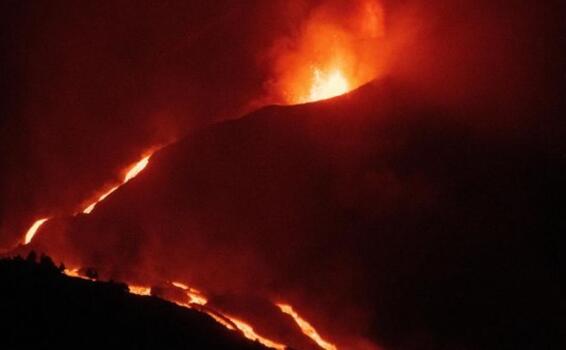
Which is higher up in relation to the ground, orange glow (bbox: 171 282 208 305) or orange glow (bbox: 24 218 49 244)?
orange glow (bbox: 24 218 49 244)

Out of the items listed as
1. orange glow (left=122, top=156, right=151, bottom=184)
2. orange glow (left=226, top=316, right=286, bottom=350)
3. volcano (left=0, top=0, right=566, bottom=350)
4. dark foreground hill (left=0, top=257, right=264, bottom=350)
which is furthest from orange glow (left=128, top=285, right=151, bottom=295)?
orange glow (left=122, top=156, right=151, bottom=184)

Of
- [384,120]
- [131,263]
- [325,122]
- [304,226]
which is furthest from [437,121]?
[131,263]

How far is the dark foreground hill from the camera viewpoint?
816 centimetres

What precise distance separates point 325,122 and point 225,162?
1.49 metres

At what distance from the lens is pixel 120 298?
896 cm

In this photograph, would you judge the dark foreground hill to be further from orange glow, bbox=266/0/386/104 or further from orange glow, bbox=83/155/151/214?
orange glow, bbox=266/0/386/104

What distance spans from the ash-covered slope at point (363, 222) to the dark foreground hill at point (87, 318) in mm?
1972

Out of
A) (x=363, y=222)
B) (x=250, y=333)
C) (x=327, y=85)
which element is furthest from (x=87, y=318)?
(x=327, y=85)

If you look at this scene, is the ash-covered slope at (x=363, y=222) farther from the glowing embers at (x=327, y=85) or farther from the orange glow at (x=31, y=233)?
the glowing embers at (x=327, y=85)

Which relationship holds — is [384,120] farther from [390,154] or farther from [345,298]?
[345,298]

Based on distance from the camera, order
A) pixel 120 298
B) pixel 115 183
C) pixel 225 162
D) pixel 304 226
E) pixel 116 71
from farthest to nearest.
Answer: pixel 116 71, pixel 115 183, pixel 225 162, pixel 304 226, pixel 120 298

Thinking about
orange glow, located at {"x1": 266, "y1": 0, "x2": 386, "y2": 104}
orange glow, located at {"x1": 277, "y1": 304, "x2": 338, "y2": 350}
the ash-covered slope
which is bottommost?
orange glow, located at {"x1": 277, "y1": 304, "x2": 338, "y2": 350}

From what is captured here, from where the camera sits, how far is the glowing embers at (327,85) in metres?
14.4

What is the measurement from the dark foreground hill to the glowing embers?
5849 mm
